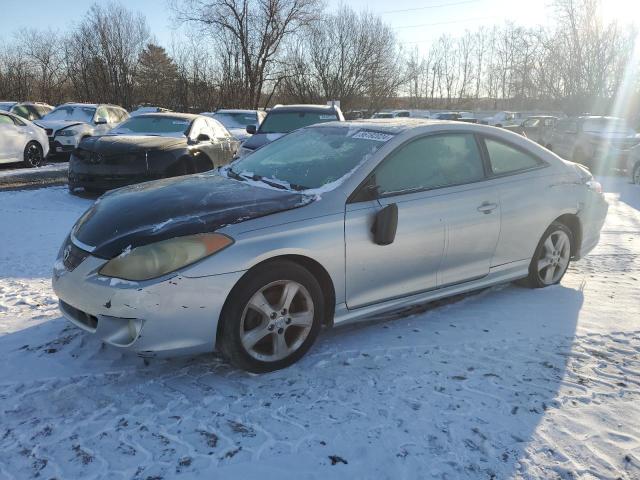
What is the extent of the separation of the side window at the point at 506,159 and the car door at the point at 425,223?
0.16 metres

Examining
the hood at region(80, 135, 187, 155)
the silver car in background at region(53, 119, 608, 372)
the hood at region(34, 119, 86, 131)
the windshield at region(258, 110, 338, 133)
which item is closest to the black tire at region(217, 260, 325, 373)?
the silver car in background at region(53, 119, 608, 372)

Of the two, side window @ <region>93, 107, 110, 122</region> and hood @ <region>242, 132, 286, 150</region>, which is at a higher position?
side window @ <region>93, 107, 110, 122</region>

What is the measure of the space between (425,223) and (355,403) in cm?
141

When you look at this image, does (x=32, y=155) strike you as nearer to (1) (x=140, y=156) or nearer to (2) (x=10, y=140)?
(2) (x=10, y=140)

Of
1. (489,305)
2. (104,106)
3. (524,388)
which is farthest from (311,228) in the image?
(104,106)

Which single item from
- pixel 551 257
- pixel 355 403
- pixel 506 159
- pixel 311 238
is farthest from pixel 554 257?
pixel 355 403

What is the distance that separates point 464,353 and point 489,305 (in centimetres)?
104

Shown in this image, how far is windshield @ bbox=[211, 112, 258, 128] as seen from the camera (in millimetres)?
15859

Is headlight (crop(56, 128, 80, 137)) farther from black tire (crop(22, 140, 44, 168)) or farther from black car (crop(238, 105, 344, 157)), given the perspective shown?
black car (crop(238, 105, 344, 157))

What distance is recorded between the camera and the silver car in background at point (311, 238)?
2891 millimetres

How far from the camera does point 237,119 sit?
16.1 metres

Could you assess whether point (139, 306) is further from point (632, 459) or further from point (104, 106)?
point (104, 106)

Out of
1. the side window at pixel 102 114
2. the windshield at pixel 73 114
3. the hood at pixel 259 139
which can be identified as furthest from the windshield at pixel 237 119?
the hood at pixel 259 139

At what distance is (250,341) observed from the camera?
309 cm
